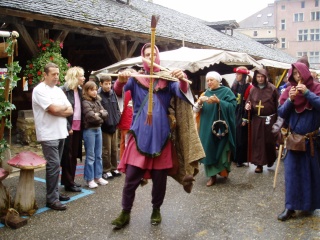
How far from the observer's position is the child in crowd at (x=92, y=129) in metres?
4.95

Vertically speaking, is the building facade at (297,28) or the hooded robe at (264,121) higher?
the building facade at (297,28)

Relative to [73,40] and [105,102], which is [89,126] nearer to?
[105,102]

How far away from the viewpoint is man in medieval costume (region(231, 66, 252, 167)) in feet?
21.7

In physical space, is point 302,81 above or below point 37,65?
below

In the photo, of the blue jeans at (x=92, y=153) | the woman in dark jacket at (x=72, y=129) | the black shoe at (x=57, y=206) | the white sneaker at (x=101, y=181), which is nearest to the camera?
the black shoe at (x=57, y=206)

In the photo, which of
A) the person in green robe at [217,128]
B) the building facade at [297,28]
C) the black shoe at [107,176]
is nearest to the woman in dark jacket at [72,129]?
the black shoe at [107,176]

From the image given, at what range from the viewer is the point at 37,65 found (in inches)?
295

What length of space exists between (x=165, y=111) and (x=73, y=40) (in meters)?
9.57

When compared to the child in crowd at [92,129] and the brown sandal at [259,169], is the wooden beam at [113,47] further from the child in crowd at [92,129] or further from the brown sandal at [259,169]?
the brown sandal at [259,169]

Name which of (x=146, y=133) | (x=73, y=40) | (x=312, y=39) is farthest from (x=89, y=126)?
(x=312, y=39)

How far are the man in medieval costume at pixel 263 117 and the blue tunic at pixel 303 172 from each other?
2137mm

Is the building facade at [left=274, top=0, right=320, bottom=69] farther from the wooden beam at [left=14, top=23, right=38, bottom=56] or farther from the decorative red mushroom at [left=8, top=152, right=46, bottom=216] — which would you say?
the decorative red mushroom at [left=8, top=152, right=46, bottom=216]

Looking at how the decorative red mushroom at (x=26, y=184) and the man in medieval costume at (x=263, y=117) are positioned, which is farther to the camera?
the man in medieval costume at (x=263, y=117)

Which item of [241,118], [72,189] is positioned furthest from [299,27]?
[72,189]
